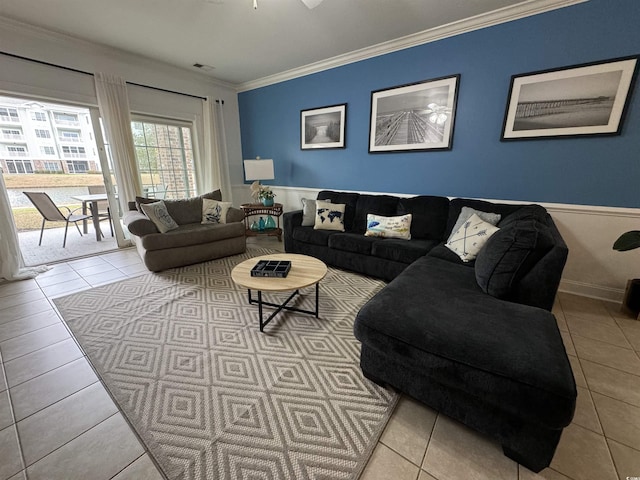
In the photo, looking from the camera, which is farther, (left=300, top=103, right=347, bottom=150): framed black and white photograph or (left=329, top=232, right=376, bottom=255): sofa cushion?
(left=300, top=103, right=347, bottom=150): framed black and white photograph

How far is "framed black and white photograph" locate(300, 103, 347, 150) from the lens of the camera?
12.3 feet

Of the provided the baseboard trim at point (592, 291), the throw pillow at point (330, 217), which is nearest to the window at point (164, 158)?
the throw pillow at point (330, 217)

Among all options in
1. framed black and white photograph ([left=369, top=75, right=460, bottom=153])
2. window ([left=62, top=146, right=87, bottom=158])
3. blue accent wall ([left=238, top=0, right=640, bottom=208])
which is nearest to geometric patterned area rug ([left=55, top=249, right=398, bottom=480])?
blue accent wall ([left=238, top=0, right=640, bottom=208])

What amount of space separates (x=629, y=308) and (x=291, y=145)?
14.5 ft

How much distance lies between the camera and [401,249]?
266 centimetres

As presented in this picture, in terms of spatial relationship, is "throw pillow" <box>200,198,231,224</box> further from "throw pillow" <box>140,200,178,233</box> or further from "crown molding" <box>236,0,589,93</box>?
"crown molding" <box>236,0,589,93</box>

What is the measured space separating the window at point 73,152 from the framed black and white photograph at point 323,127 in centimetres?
624

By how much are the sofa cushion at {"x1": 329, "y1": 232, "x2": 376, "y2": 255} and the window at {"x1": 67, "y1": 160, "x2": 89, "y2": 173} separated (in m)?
7.45

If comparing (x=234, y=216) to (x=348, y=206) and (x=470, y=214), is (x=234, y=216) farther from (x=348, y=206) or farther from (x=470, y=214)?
(x=470, y=214)

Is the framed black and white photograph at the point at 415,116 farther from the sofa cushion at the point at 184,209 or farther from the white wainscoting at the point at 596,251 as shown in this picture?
the sofa cushion at the point at 184,209

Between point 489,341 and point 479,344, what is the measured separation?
0.18ft

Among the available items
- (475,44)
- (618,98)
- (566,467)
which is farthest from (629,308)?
(475,44)

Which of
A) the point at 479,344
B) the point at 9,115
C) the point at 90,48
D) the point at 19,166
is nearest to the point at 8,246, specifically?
the point at 90,48

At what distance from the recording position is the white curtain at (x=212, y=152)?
4574 millimetres
